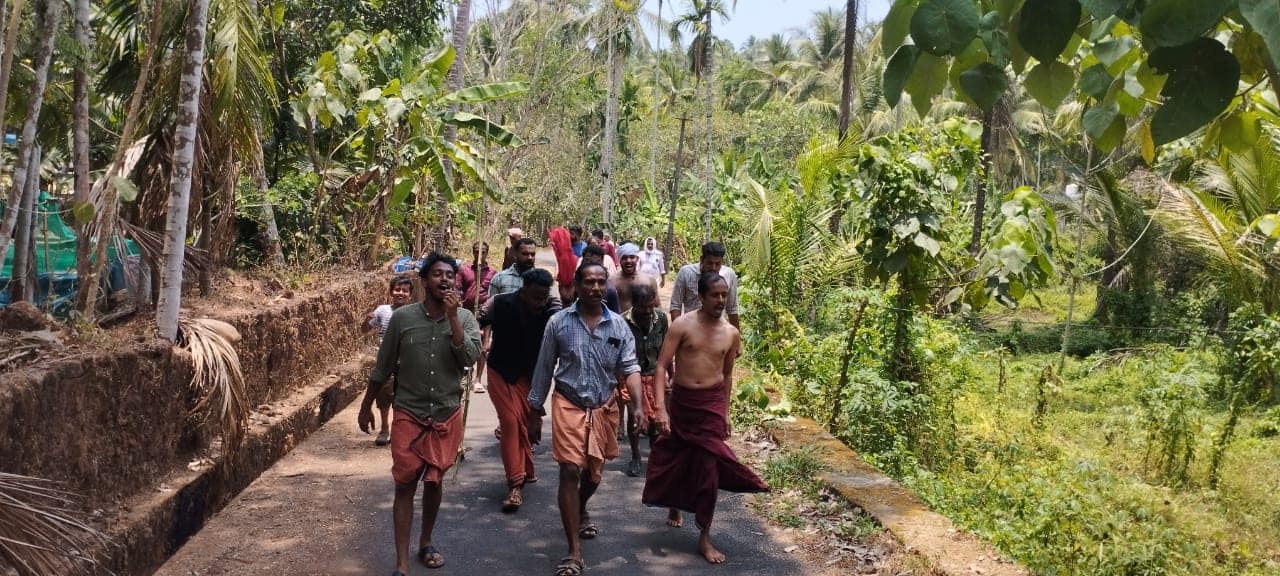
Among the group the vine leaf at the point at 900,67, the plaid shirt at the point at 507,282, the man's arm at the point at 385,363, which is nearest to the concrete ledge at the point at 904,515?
the plaid shirt at the point at 507,282

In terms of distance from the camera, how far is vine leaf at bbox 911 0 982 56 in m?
2.47

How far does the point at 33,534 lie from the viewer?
12.9 feet

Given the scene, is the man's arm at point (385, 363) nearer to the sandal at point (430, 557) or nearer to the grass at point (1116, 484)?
the sandal at point (430, 557)

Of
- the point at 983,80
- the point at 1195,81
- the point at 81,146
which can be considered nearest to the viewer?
the point at 1195,81

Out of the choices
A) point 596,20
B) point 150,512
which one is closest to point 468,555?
point 150,512

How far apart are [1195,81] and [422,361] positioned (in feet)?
13.9

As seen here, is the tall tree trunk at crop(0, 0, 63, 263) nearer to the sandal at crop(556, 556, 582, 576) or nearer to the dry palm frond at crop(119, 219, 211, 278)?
the dry palm frond at crop(119, 219, 211, 278)

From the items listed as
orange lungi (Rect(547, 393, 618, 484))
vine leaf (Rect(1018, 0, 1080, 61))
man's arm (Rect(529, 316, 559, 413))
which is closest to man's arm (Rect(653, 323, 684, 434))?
orange lungi (Rect(547, 393, 618, 484))

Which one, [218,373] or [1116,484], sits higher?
[218,373]

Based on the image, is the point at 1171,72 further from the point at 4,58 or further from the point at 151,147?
the point at 151,147

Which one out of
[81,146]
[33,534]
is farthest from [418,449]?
[81,146]

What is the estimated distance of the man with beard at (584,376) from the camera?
6.16 m

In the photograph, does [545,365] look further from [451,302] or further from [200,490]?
[200,490]

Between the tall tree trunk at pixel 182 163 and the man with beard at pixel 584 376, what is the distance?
7.57ft
